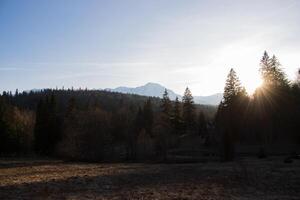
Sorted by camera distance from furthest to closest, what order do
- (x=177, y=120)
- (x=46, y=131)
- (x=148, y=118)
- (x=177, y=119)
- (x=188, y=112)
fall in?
(x=188, y=112) → (x=148, y=118) → (x=177, y=119) → (x=177, y=120) → (x=46, y=131)

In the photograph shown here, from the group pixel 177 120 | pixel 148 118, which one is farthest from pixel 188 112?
pixel 148 118

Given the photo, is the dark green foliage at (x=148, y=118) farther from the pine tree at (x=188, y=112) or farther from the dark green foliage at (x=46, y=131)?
the dark green foliage at (x=46, y=131)

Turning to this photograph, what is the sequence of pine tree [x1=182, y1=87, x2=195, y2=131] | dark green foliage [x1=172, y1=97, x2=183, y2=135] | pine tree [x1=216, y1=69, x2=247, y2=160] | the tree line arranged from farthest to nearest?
pine tree [x1=182, y1=87, x2=195, y2=131]
dark green foliage [x1=172, y1=97, x2=183, y2=135]
pine tree [x1=216, y1=69, x2=247, y2=160]
the tree line

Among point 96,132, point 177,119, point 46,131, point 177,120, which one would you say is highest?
point 177,119

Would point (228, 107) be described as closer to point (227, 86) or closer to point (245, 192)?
point (227, 86)

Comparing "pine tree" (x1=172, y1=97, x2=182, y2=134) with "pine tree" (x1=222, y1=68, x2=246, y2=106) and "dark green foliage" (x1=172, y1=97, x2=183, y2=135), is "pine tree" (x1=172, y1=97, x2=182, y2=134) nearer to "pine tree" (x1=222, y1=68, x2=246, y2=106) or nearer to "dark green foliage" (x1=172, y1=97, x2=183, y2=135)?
"dark green foliage" (x1=172, y1=97, x2=183, y2=135)

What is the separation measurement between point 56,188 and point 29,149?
67517mm

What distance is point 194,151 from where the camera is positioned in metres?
75.9

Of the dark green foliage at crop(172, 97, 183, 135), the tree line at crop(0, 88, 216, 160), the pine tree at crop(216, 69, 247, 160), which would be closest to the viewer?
→ the tree line at crop(0, 88, 216, 160)

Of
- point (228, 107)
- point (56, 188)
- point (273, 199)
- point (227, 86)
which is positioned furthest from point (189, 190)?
point (227, 86)

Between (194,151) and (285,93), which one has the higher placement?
(285,93)

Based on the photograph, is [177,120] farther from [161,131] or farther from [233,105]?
[161,131]

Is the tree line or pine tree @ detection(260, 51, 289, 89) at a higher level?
pine tree @ detection(260, 51, 289, 89)

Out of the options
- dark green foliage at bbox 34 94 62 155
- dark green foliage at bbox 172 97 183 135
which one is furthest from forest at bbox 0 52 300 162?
dark green foliage at bbox 172 97 183 135
